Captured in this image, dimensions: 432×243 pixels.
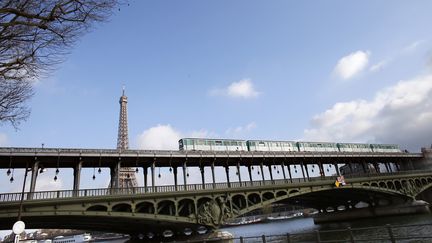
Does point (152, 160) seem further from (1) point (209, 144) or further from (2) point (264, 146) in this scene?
(2) point (264, 146)

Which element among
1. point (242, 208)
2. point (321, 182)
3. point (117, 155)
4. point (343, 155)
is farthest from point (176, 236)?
point (343, 155)

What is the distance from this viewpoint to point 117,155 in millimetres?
43062

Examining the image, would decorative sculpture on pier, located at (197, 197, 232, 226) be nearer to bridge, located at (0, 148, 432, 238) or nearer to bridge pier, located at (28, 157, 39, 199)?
bridge, located at (0, 148, 432, 238)

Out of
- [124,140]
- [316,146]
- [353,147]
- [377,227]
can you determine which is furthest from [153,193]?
[353,147]

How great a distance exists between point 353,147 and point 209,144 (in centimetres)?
5201

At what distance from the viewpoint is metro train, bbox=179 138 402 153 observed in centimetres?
5791

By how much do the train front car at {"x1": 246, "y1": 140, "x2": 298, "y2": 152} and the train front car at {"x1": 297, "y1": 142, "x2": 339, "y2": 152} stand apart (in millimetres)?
2267

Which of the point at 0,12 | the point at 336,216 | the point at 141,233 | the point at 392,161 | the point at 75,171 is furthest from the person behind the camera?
the point at 392,161

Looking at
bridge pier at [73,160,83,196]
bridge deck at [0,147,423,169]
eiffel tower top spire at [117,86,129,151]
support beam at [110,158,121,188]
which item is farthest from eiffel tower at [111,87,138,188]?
bridge pier at [73,160,83,196]

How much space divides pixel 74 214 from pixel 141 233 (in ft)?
75.6

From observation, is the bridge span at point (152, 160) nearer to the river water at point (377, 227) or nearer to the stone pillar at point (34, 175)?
the stone pillar at point (34, 175)

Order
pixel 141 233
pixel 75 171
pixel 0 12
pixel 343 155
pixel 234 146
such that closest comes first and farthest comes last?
pixel 0 12 < pixel 75 171 < pixel 141 233 < pixel 234 146 < pixel 343 155

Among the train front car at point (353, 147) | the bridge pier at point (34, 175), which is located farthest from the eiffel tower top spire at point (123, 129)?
the train front car at point (353, 147)

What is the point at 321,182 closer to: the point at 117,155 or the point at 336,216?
the point at 336,216
